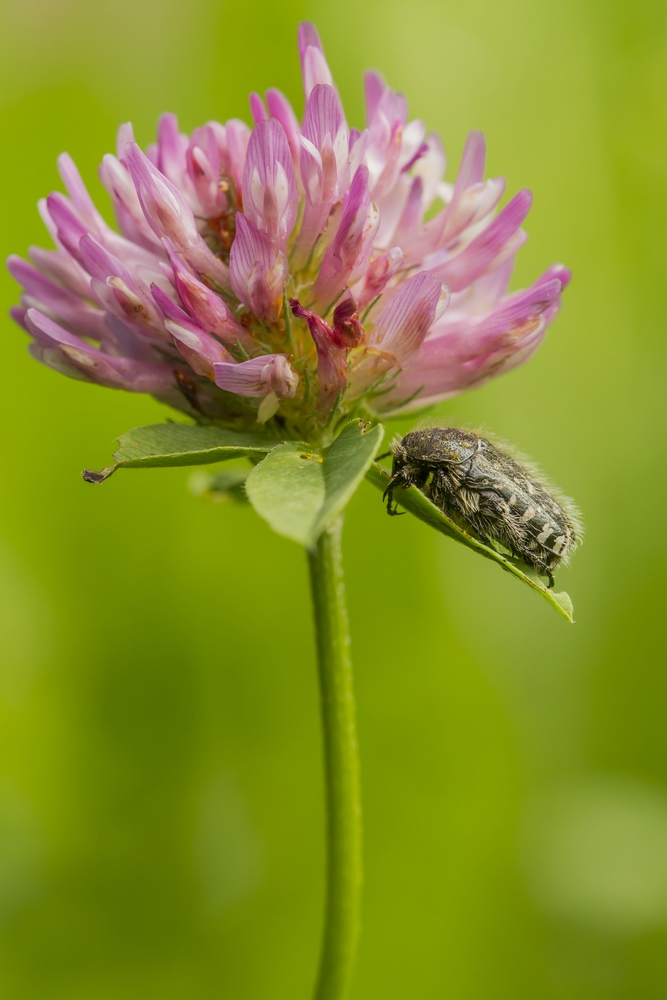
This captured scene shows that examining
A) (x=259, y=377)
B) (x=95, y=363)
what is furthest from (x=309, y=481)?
(x=95, y=363)

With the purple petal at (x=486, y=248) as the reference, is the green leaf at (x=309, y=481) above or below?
below

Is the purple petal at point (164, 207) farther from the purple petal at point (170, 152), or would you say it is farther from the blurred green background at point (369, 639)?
the blurred green background at point (369, 639)

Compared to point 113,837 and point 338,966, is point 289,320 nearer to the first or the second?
point 338,966

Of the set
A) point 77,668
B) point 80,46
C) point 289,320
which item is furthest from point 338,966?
point 80,46

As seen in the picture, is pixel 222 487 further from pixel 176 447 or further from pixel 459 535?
pixel 459 535

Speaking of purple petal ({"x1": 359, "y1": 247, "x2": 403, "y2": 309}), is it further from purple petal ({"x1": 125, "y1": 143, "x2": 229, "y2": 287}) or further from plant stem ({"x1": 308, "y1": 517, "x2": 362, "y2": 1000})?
plant stem ({"x1": 308, "y1": 517, "x2": 362, "y2": 1000})

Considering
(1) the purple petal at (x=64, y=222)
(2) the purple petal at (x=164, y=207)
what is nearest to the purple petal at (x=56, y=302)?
(1) the purple petal at (x=64, y=222)
